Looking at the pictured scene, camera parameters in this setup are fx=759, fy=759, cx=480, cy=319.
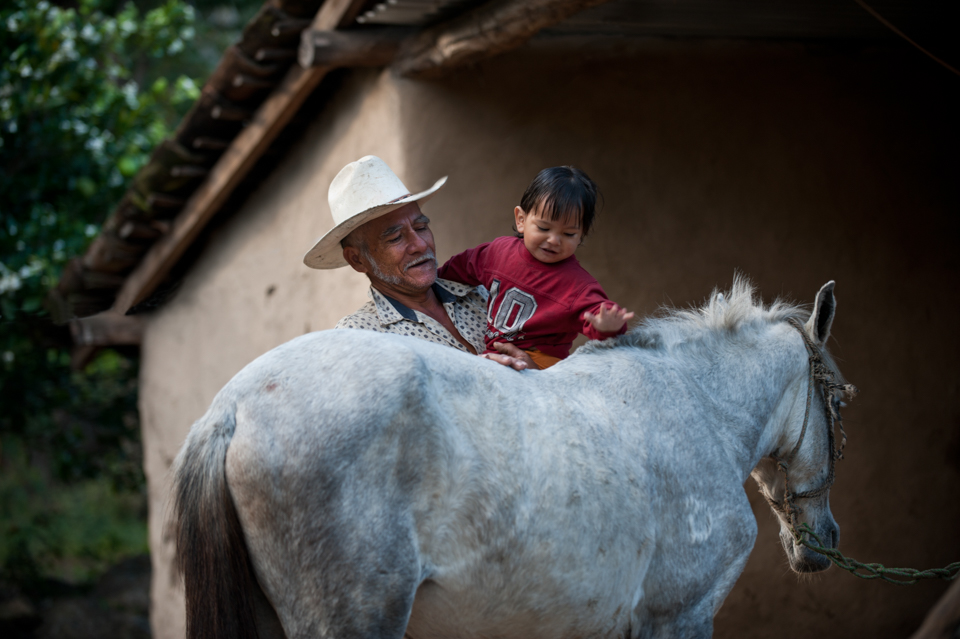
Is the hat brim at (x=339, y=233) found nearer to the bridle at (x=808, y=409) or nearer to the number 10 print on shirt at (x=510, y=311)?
the number 10 print on shirt at (x=510, y=311)

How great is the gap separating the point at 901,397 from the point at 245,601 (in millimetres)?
4888

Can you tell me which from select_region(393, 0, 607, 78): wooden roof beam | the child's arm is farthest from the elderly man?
select_region(393, 0, 607, 78): wooden roof beam

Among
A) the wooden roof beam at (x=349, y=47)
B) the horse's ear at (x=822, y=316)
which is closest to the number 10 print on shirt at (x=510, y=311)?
the horse's ear at (x=822, y=316)

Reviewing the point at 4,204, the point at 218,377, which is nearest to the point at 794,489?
the point at 218,377

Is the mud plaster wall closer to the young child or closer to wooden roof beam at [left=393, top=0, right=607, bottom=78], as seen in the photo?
wooden roof beam at [left=393, top=0, right=607, bottom=78]

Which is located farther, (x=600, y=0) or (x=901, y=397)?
(x=901, y=397)

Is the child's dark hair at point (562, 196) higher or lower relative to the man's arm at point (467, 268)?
higher

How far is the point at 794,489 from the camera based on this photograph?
9.43 feet

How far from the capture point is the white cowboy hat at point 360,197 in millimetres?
2584

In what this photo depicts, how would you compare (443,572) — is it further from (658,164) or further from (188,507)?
(658,164)

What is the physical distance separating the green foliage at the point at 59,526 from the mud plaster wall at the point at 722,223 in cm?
386

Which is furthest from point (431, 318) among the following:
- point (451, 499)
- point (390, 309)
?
point (451, 499)

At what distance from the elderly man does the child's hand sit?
29cm

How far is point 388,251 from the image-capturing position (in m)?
2.69
